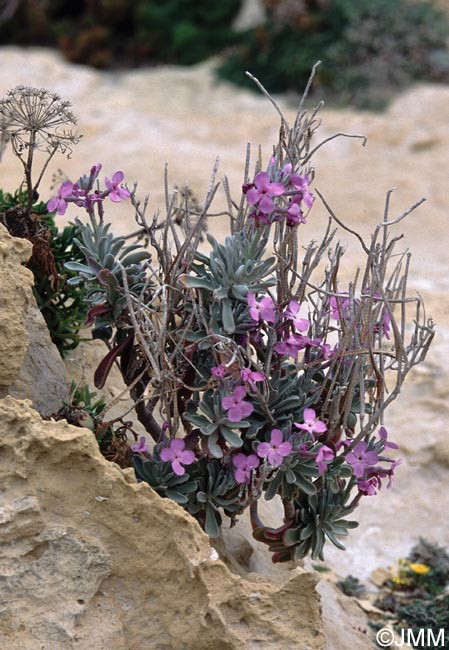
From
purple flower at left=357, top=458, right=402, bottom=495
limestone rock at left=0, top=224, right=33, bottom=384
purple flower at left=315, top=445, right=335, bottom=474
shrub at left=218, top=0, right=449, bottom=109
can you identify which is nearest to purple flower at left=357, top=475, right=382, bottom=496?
purple flower at left=357, top=458, right=402, bottom=495

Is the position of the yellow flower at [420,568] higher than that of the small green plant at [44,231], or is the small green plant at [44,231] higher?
the small green plant at [44,231]

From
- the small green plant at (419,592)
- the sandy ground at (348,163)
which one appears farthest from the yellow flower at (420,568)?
the sandy ground at (348,163)

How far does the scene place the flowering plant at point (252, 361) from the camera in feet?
8.44

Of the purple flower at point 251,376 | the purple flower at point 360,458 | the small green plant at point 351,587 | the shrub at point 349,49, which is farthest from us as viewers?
the shrub at point 349,49

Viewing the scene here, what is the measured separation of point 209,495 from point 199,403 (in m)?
0.29

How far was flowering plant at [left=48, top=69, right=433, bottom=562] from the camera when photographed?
8.44 ft

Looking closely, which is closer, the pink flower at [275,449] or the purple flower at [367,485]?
the pink flower at [275,449]

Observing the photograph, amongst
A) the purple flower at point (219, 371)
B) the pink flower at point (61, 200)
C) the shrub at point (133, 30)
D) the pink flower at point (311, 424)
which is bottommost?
the pink flower at point (311, 424)

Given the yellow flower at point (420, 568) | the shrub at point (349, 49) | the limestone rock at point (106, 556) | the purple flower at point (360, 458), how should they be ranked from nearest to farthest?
the limestone rock at point (106, 556) → the purple flower at point (360, 458) → the yellow flower at point (420, 568) → the shrub at point (349, 49)

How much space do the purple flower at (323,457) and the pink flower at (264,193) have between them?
0.69 m

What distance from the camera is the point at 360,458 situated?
9.04 feet

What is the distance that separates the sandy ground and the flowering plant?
1532mm

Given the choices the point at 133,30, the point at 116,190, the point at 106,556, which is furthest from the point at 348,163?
the point at 106,556

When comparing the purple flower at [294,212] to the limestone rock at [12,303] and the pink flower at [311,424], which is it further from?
the limestone rock at [12,303]
